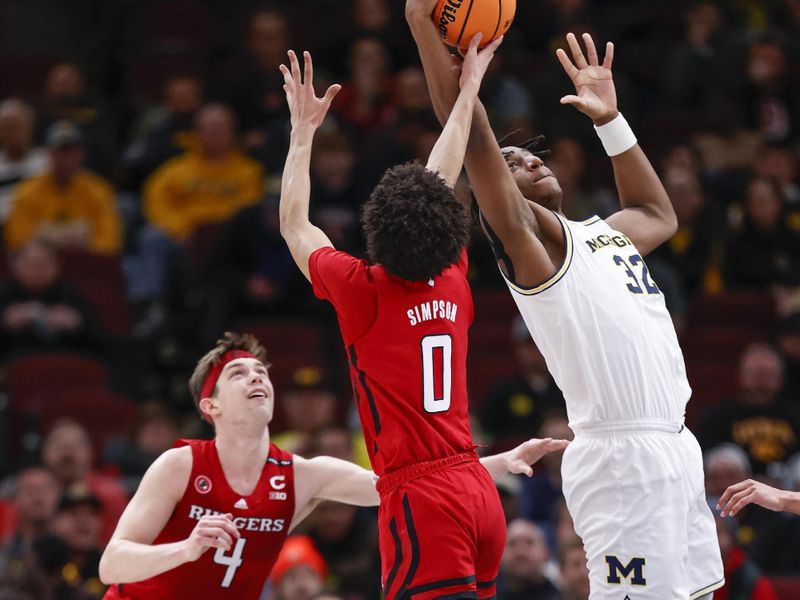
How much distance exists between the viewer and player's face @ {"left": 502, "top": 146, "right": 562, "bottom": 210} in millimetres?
5590

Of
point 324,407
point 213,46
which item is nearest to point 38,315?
point 324,407

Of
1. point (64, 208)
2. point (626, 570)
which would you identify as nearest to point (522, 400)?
point (64, 208)

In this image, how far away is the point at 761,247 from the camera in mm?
12289

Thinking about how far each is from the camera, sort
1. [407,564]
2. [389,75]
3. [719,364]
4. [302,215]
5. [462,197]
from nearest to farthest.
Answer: [407,564] < [302,215] < [462,197] < [719,364] < [389,75]

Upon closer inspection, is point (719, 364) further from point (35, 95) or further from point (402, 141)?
point (35, 95)

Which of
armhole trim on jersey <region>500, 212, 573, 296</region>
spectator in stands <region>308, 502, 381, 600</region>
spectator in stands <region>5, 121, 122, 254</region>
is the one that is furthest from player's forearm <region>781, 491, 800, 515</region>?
spectator in stands <region>5, 121, 122, 254</region>

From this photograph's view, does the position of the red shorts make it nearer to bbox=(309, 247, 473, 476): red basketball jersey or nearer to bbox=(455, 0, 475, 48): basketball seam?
bbox=(309, 247, 473, 476): red basketball jersey

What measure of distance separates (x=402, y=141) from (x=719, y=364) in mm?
3289

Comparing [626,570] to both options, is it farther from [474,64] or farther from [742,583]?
[742,583]

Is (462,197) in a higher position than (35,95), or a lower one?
lower

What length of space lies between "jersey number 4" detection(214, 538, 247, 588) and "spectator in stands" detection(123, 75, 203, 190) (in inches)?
299

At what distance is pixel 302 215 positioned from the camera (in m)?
5.44

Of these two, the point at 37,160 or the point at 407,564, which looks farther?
the point at 37,160

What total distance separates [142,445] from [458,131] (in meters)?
5.81
